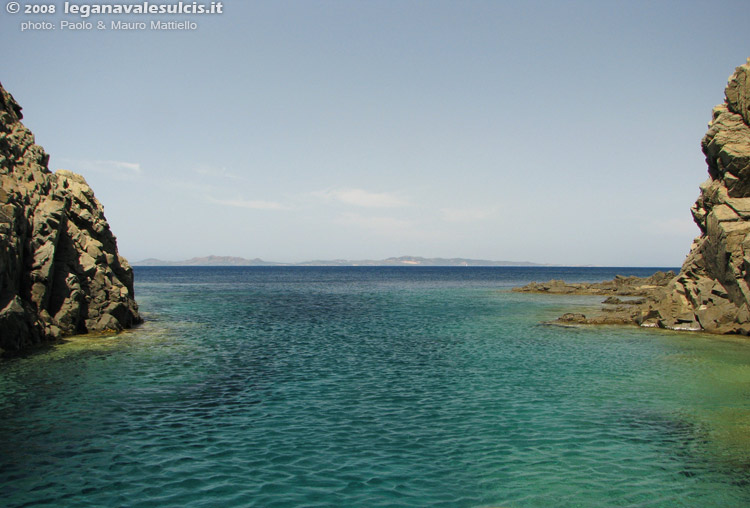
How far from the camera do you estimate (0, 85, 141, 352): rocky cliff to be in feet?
105

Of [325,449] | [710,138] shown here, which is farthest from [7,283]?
[710,138]

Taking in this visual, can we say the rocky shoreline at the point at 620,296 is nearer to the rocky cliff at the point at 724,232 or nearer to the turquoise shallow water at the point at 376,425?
the rocky cliff at the point at 724,232

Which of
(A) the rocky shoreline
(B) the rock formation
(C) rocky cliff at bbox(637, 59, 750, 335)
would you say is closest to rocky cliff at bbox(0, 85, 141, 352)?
(A) the rocky shoreline

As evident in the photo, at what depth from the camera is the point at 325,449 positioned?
642 inches

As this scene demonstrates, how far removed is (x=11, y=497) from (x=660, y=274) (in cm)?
10229

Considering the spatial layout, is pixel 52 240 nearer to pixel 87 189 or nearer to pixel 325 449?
pixel 87 189

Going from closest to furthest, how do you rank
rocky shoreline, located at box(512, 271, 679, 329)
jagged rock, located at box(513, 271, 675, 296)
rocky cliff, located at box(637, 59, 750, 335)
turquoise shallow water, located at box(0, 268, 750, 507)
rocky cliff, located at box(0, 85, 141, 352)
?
turquoise shallow water, located at box(0, 268, 750, 507) < rocky cliff, located at box(0, 85, 141, 352) < rocky cliff, located at box(637, 59, 750, 335) < rocky shoreline, located at box(512, 271, 679, 329) < jagged rock, located at box(513, 271, 675, 296)

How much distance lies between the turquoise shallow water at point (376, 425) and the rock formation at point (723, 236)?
5.79 m

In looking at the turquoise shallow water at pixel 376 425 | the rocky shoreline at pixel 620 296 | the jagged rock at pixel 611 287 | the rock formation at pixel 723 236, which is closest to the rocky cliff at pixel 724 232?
the rock formation at pixel 723 236

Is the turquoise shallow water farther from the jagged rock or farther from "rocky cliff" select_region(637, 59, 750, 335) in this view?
the jagged rock

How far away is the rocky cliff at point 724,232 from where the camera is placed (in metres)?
39.2

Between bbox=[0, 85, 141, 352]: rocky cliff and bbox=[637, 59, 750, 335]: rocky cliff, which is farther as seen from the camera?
bbox=[637, 59, 750, 335]: rocky cliff

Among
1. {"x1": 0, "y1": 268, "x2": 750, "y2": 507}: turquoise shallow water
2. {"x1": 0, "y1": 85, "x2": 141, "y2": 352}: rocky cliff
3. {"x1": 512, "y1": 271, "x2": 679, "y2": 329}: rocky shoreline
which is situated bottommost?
{"x1": 0, "y1": 268, "x2": 750, "y2": 507}: turquoise shallow water

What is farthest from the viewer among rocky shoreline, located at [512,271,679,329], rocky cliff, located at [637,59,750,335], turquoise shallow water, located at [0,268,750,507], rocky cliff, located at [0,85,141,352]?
→ rocky shoreline, located at [512,271,679,329]
